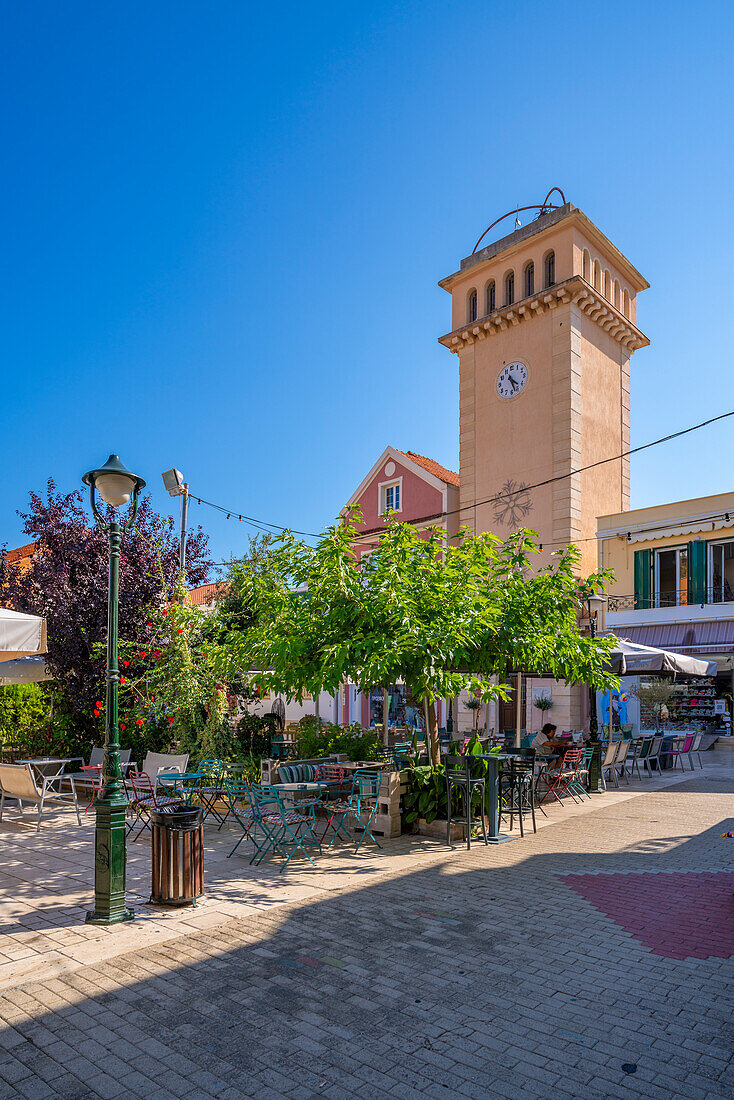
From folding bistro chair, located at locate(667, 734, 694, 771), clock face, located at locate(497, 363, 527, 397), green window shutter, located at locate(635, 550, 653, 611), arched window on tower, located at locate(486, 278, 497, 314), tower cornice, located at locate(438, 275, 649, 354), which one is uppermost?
arched window on tower, located at locate(486, 278, 497, 314)

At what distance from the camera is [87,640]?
12.4 metres

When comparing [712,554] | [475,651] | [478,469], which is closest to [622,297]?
[478,469]

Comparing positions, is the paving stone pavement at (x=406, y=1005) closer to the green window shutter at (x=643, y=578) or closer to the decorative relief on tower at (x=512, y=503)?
the green window shutter at (x=643, y=578)

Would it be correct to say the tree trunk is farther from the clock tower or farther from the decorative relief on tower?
the decorative relief on tower

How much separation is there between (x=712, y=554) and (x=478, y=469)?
7.80 meters

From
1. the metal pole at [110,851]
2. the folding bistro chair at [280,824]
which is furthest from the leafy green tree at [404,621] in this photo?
the metal pole at [110,851]

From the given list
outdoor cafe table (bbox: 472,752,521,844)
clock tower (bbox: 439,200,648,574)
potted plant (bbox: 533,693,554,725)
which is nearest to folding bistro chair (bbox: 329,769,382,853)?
outdoor cafe table (bbox: 472,752,521,844)

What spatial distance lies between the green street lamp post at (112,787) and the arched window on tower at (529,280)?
71.7 feet

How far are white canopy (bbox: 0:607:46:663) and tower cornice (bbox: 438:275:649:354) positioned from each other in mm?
20829

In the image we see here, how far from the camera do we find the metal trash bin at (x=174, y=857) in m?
6.00

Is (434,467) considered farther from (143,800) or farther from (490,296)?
(143,800)

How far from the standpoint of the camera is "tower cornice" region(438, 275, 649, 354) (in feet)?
78.1

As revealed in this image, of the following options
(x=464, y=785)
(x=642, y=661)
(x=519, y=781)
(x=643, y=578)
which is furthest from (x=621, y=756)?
(x=643, y=578)

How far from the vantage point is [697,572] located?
872 inches
